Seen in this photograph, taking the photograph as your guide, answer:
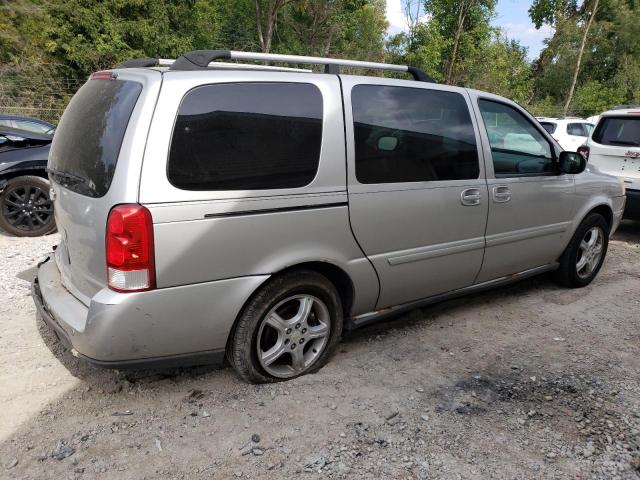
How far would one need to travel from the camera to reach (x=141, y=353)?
2.52 m

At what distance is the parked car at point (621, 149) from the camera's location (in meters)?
6.43

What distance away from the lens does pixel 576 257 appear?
15.3ft

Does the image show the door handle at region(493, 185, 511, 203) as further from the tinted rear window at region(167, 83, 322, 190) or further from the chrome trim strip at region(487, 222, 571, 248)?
the tinted rear window at region(167, 83, 322, 190)

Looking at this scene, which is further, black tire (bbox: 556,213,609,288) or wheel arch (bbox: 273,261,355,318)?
black tire (bbox: 556,213,609,288)

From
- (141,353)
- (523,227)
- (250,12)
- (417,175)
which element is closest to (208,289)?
(141,353)

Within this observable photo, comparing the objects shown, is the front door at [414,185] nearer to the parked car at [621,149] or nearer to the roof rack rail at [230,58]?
the roof rack rail at [230,58]

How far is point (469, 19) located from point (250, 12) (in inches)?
481

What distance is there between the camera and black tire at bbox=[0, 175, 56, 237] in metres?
5.96

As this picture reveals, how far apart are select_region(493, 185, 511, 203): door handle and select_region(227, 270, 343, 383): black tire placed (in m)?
1.50

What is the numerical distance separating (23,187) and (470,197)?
17.1 feet

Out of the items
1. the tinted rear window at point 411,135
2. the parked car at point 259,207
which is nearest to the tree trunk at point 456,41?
the parked car at point 259,207

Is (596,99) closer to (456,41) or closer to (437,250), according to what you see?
(456,41)

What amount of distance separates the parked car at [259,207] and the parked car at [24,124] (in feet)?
14.7

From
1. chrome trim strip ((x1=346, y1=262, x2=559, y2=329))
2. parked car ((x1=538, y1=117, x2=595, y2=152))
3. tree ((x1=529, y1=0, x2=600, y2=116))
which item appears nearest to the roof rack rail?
chrome trim strip ((x1=346, y1=262, x2=559, y2=329))
